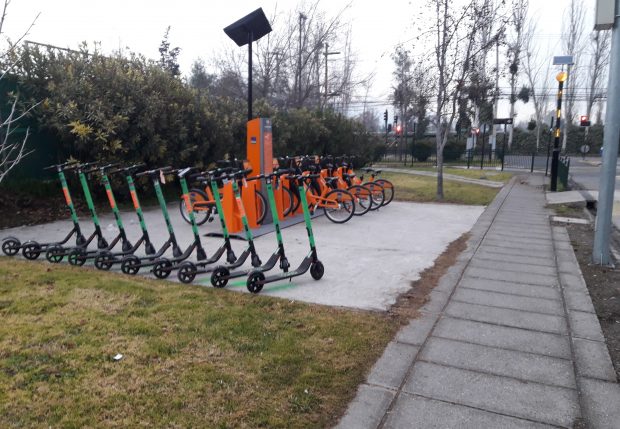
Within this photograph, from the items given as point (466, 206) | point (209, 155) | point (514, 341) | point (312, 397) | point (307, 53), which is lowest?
point (466, 206)

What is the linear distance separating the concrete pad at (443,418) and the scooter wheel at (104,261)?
154 inches

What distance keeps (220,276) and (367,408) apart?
8.00ft

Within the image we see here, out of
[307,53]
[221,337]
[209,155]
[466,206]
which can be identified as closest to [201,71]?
[307,53]

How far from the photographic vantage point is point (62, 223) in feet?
27.2

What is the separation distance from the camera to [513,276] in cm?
546

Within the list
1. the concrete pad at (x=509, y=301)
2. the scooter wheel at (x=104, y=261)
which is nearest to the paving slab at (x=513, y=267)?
the concrete pad at (x=509, y=301)

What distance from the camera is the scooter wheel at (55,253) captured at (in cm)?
570

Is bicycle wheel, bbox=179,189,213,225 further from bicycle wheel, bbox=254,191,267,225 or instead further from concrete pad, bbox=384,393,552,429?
concrete pad, bbox=384,393,552,429

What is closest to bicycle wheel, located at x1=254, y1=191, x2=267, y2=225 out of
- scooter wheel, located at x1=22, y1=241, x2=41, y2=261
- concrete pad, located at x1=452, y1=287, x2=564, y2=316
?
scooter wheel, located at x1=22, y1=241, x2=41, y2=261

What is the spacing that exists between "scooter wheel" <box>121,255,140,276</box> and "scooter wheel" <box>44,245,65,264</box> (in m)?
0.98

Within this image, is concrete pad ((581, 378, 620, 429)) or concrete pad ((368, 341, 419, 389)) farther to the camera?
concrete pad ((368, 341, 419, 389))

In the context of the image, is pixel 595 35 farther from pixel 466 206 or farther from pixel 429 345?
pixel 429 345

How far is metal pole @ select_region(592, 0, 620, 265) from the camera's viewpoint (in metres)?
5.51

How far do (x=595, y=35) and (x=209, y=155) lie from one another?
132ft
